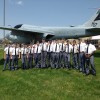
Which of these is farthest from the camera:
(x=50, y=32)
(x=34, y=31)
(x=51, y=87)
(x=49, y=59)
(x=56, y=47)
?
(x=50, y=32)

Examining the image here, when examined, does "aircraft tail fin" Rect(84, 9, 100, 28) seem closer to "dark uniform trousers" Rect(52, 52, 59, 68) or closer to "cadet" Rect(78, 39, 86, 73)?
"dark uniform trousers" Rect(52, 52, 59, 68)

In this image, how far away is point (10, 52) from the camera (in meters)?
16.0

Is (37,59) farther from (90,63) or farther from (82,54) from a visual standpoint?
(90,63)

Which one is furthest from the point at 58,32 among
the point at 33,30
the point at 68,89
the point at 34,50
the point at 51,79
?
the point at 68,89

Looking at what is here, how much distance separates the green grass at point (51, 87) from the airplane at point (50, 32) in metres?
17.5

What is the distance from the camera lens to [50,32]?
31.8 metres

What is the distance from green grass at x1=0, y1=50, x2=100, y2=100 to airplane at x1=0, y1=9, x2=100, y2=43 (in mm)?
17501

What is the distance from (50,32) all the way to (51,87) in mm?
21352

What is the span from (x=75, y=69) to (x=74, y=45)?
144cm

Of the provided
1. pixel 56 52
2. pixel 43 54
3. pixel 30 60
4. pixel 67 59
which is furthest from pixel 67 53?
pixel 30 60

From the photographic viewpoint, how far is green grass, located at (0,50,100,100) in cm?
923

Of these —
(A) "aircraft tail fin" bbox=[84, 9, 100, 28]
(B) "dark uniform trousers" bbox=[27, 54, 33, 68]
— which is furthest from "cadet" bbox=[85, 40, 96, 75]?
(A) "aircraft tail fin" bbox=[84, 9, 100, 28]

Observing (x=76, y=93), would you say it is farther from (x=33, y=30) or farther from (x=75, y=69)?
(x=33, y=30)

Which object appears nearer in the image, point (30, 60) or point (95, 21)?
point (30, 60)
